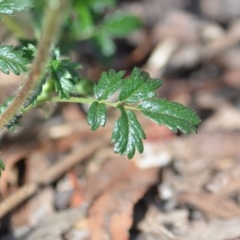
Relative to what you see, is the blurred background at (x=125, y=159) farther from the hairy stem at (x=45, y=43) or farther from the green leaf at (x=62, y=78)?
the hairy stem at (x=45, y=43)

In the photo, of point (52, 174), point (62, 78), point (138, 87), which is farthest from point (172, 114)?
point (52, 174)

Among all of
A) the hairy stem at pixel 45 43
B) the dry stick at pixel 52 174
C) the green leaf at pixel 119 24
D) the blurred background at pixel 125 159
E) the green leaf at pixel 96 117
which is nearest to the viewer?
the hairy stem at pixel 45 43

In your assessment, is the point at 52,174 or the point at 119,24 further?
the point at 119,24

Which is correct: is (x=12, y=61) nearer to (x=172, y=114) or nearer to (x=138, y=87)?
(x=138, y=87)

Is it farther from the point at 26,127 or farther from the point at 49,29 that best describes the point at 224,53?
the point at 49,29

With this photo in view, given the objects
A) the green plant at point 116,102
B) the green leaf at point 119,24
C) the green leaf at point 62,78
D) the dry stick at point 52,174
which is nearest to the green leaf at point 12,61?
the green plant at point 116,102
